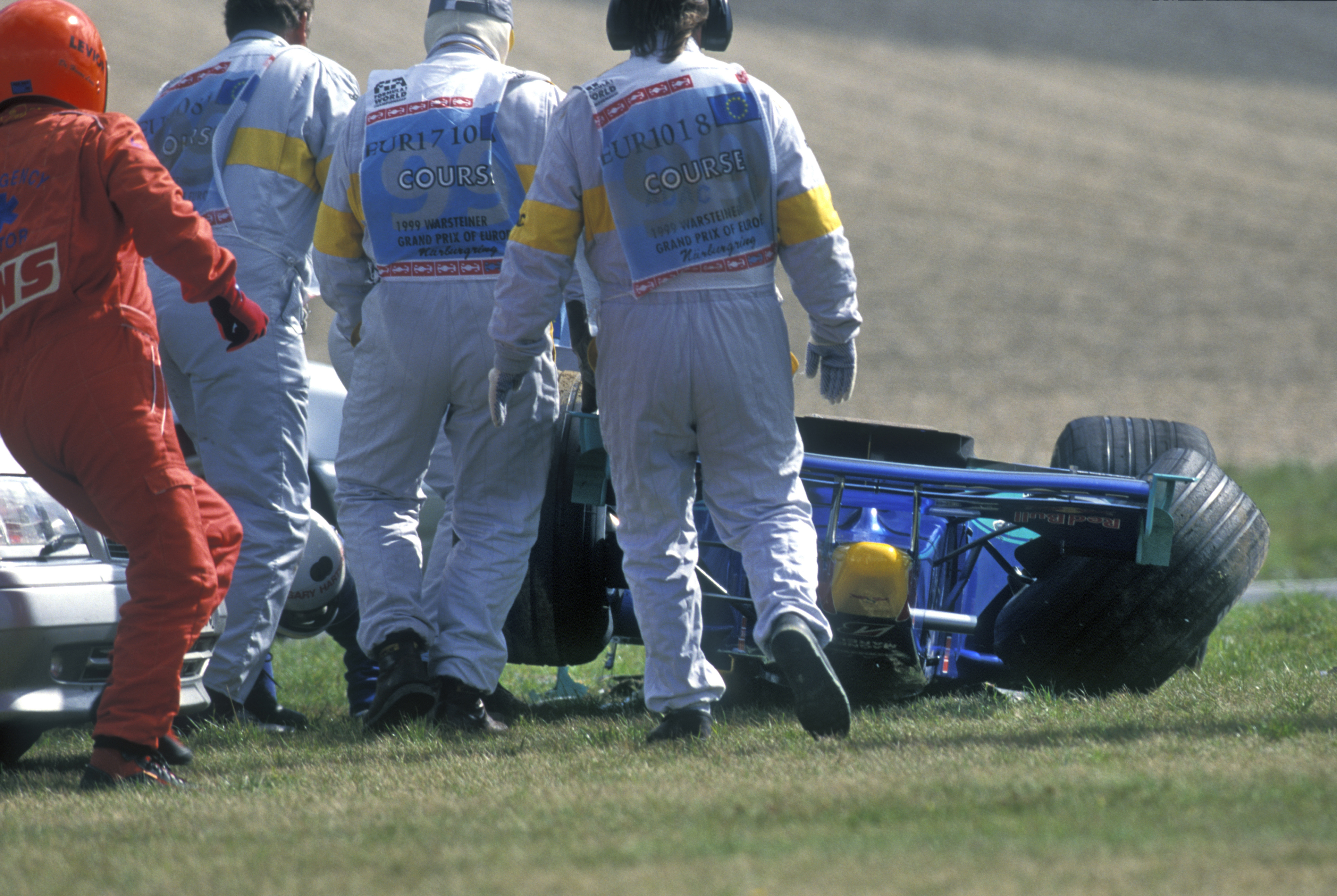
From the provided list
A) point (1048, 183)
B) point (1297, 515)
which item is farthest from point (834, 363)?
point (1048, 183)

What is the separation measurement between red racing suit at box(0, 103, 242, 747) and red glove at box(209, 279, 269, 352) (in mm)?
43

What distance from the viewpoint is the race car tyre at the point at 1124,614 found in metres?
4.38

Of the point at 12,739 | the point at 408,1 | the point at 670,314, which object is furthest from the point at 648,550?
the point at 408,1

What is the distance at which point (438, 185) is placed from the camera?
4.38 metres

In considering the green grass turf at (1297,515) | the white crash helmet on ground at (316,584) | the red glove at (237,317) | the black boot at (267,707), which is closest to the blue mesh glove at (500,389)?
the red glove at (237,317)

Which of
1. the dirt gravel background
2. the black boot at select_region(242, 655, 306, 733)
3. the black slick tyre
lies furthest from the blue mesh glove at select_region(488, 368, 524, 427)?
the dirt gravel background

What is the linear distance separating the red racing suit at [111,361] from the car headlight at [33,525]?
0.23 m

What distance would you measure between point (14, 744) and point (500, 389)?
1.65 m

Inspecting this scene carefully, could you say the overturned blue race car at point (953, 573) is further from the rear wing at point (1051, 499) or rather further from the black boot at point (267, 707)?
the black boot at point (267, 707)

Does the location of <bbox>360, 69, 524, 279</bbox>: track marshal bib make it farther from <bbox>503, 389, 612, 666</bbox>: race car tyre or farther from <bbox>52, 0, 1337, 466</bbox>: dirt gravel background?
<bbox>52, 0, 1337, 466</bbox>: dirt gravel background

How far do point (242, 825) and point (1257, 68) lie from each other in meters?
36.0

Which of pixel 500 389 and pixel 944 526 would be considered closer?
pixel 500 389

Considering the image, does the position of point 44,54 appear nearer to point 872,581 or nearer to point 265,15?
point 265,15

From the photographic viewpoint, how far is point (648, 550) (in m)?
3.96
